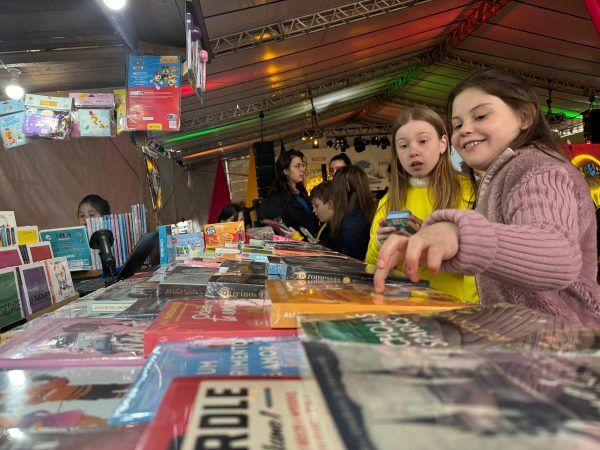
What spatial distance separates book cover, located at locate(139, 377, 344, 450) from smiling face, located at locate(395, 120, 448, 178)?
1549 millimetres

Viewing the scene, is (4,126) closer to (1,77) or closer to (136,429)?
(1,77)

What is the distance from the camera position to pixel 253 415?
33 centimetres

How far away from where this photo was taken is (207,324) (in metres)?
0.66

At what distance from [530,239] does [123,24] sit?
3036mm

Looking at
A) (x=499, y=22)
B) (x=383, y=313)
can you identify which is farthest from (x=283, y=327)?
(x=499, y=22)

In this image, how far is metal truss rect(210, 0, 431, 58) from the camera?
17.4ft

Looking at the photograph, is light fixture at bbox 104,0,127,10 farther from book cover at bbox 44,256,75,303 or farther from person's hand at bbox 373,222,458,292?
person's hand at bbox 373,222,458,292

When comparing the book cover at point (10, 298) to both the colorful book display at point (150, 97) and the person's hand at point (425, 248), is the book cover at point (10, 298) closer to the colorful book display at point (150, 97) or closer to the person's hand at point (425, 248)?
the colorful book display at point (150, 97)

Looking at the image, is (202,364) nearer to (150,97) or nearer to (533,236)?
(533,236)

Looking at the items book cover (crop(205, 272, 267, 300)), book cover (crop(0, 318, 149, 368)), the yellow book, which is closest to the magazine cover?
book cover (crop(0, 318, 149, 368))

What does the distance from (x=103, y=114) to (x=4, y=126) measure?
74cm

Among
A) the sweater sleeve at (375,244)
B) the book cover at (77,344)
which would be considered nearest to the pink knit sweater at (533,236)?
the book cover at (77,344)

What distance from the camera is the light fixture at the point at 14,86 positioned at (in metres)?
3.26

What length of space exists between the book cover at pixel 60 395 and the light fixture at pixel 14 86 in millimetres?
3398
